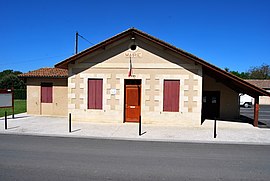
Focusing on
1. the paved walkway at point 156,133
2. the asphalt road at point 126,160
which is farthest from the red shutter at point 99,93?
the asphalt road at point 126,160

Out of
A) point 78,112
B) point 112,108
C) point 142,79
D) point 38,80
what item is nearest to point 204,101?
point 142,79

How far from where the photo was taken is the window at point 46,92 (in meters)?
15.9

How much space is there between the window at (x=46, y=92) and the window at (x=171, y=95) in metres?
8.71

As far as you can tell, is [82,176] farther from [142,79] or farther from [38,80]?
[38,80]

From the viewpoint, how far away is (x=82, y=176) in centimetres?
499

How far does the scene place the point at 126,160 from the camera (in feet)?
20.7

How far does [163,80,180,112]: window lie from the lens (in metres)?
12.8

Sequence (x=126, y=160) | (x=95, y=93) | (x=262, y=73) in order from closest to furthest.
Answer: (x=126, y=160)
(x=95, y=93)
(x=262, y=73)

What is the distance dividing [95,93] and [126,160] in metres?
7.64

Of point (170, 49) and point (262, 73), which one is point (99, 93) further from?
point (262, 73)

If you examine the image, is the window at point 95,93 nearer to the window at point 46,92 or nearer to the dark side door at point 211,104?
the window at point 46,92

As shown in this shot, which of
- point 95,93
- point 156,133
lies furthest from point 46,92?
point 156,133

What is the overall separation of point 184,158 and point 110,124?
268 inches

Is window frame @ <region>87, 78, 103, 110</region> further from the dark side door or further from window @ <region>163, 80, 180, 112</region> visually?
the dark side door
